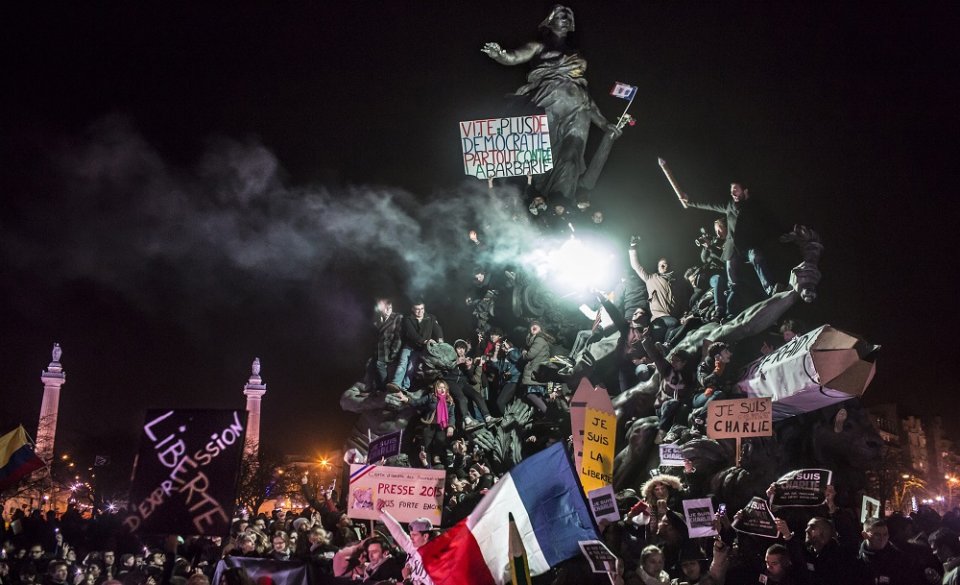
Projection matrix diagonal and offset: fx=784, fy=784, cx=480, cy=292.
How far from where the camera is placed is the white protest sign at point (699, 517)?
33.0 feet

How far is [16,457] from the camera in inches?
531

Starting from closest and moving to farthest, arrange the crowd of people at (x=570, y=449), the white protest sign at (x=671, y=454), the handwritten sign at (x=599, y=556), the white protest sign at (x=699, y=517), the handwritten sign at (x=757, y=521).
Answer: the handwritten sign at (x=599, y=556) → the crowd of people at (x=570, y=449) → the handwritten sign at (x=757, y=521) → the white protest sign at (x=699, y=517) → the white protest sign at (x=671, y=454)

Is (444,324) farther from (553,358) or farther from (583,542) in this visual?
(583,542)

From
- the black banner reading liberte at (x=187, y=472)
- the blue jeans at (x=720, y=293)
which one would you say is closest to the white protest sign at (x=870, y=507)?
the blue jeans at (x=720, y=293)

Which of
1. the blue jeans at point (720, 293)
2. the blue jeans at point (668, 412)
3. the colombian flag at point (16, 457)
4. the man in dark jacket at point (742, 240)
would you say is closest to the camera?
the colombian flag at point (16, 457)

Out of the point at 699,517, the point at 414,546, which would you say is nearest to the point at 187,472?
the point at 414,546

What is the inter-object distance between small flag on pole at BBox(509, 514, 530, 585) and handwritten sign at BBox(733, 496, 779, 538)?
155 inches

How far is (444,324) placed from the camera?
2797 cm

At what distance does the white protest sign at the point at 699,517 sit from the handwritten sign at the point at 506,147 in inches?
732

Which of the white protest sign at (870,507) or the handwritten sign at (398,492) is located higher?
the handwritten sign at (398,492)

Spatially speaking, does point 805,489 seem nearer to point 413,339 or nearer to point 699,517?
point 699,517

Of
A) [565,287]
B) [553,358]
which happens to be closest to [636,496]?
[553,358]

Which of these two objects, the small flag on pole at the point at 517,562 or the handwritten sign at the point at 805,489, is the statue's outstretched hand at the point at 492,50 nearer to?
the handwritten sign at the point at 805,489

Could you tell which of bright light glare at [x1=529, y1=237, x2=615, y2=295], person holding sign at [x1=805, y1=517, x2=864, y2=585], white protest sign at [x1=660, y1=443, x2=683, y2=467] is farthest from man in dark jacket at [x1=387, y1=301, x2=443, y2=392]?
person holding sign at [x1=805, y1=517, x2=864, y2=585]
